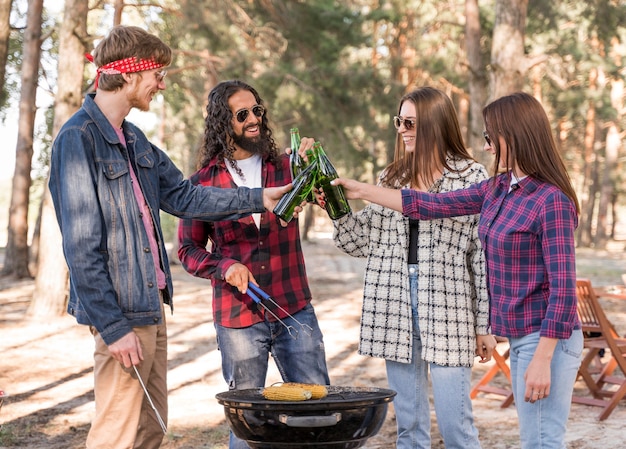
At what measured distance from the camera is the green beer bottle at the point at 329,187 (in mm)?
4020

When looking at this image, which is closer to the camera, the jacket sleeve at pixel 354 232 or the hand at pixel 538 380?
the hand at pixel 538 380

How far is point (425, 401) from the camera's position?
13.4 feet

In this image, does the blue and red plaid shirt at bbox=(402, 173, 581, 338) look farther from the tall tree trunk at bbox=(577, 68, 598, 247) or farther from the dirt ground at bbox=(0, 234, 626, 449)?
the tall tree trunk at bbox=(577, 68, 598, 247)

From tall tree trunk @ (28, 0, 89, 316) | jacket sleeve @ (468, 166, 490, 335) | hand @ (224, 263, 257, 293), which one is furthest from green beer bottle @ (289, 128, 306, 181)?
tall tree trunk @ (28, 0, 89, 316)

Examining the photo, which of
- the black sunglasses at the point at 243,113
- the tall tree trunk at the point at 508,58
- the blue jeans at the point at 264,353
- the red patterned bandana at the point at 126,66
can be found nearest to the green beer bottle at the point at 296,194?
the black sunglasses at the point at 243,113

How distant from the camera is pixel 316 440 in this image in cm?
307

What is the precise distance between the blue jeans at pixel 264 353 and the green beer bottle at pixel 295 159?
707 mm

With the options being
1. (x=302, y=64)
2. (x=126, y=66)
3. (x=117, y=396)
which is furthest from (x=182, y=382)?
(x=302, y=64)

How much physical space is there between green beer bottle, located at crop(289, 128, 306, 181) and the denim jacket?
2.75 ft

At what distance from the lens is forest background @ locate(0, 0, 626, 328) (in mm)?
12656

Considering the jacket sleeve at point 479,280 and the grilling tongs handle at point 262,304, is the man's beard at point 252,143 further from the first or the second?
the jacket sleeve at point 479,280

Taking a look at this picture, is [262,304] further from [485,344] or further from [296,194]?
[485,344]

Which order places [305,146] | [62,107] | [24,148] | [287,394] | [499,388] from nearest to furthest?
1. [287,394]
2. [305,146]
3. [499,388]
4. [62,107]
5. [24,148]

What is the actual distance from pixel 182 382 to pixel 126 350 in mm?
5592
